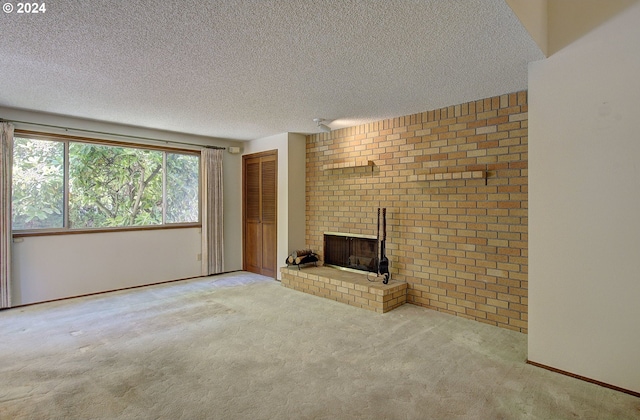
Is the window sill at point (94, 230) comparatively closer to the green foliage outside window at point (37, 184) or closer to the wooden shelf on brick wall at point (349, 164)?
the green foliage outside window at point (37, 184)

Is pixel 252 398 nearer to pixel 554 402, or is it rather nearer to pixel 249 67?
pixel 554 402

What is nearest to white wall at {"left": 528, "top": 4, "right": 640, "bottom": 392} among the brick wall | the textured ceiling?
the textured ceiling

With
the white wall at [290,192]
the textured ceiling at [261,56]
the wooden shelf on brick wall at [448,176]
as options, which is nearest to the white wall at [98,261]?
the white wall at [290,192]

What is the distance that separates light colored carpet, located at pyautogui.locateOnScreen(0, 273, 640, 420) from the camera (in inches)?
78.9

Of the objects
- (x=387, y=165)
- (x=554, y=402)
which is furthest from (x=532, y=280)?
(x=387, y=165)

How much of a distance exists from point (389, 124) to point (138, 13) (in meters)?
3.08

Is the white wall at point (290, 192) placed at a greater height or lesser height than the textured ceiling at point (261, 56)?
lesser

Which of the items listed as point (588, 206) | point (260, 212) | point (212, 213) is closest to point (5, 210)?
point (212, 213)

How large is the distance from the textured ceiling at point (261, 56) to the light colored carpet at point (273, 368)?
2.32 meters

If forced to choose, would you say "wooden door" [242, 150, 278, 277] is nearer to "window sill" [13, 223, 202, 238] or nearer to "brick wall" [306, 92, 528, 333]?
"window sill" [13, 223, 202, 238]

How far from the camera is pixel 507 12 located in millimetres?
1884

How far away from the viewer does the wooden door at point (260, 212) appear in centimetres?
554

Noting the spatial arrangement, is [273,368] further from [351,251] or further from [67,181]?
[67,181]

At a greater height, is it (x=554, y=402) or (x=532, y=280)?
(x=532, y=280)
